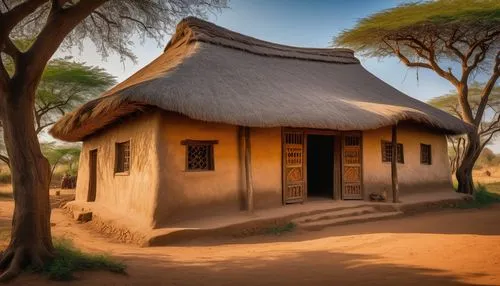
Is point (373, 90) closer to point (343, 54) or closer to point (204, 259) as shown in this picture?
point (343, 54)

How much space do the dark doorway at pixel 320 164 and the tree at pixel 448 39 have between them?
4603mm

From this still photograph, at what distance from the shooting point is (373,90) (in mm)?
13133

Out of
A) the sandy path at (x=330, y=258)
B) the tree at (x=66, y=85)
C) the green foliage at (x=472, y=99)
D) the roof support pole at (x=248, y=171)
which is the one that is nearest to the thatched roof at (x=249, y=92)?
the roof support pole at (x=248, y=171)

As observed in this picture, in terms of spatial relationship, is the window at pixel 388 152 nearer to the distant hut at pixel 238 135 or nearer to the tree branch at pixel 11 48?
the distant hut at pixel 238 135

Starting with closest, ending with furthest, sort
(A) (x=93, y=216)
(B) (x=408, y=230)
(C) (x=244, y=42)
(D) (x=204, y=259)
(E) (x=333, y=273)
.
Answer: (E) (x=333, y=273)
(D) (x=204, y=259)
(B) (x=408, y=230)
(A) (x=93, y=216)
(C) (x=244, y=42)

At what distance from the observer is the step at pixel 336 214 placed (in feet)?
27.8

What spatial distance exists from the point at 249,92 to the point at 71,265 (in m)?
5.54

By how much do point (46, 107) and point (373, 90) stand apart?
15400 mm

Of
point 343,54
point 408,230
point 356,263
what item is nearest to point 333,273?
point 356,263

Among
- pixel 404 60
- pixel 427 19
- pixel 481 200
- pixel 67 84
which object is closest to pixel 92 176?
pixel 67 84

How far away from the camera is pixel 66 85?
19.1 m

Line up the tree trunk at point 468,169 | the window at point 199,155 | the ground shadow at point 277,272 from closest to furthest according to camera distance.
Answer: the ground shadow at point 277,272
the window at point 199,155
the tree trunk at point 468,169

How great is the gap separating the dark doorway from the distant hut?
3 centimetres

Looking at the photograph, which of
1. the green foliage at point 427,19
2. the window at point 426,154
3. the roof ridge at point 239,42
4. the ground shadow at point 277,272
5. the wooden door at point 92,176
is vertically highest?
the green foliage at point 427,19
